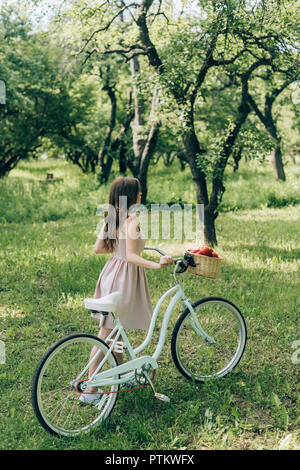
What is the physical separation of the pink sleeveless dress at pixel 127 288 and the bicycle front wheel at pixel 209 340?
0.34m

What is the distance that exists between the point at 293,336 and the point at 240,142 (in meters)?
4.33

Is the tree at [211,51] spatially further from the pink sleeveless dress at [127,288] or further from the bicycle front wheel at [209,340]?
the pink sleeveless dress at [127,288]

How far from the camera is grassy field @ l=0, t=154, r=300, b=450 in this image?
346 centimetres

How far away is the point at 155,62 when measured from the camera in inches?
347

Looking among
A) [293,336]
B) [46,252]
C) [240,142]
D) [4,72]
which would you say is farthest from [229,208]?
[293,336]

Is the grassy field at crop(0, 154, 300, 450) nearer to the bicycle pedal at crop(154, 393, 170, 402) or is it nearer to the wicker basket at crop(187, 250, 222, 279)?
the bicycle pedal at crop(154, 393, 170, 402)

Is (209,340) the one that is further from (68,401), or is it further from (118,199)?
(118,199)

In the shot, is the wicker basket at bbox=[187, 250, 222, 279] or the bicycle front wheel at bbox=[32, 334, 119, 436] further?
the wicker basket at bbox=[187, 250, 222, 279]

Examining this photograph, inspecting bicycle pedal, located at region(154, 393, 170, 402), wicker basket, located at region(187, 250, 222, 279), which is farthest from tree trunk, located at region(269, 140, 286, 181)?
bicycle pedal, located at region(154, 393, 170, 402)

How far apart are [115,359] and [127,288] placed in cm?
59

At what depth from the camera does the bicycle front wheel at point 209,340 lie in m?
4.02

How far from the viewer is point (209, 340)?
4.09m

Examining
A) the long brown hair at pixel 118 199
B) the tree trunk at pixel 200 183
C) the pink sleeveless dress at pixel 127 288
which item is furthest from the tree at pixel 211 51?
the pink sleeveless dress at pixel 127 288

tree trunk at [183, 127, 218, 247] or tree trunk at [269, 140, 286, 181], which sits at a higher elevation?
tree trunk at [269, 140, 286, 181]
